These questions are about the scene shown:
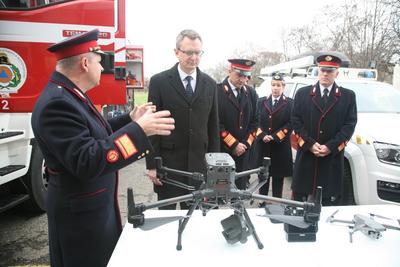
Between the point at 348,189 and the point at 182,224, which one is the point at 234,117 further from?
the point at 182,224

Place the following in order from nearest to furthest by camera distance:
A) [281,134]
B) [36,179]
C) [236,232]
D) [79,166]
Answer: [79,166] → [236,232] → [36,179] → [281,134]

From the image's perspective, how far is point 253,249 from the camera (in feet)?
4.81

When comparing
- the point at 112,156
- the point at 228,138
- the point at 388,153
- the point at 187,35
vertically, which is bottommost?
the point at 388,153

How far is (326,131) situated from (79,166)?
2635 mm

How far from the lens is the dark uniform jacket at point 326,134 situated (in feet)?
10.8

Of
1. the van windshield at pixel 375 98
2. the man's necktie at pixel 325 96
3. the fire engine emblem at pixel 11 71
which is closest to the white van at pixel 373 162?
the van windshield at pixel 375 98

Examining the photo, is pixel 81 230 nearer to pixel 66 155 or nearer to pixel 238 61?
pixel 66 155

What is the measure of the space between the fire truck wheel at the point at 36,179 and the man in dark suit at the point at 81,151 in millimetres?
2150

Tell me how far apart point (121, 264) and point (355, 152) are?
3115 millimetres

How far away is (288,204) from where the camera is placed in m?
1.56

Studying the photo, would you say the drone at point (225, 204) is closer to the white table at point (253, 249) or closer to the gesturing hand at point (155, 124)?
the white table at point (253, 249)

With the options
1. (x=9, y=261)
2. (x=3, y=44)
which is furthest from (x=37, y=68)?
(x=9, y=261)

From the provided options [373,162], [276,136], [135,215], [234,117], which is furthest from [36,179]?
[373,162]

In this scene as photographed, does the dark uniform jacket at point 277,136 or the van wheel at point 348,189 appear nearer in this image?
the van wheel at point 348,189
